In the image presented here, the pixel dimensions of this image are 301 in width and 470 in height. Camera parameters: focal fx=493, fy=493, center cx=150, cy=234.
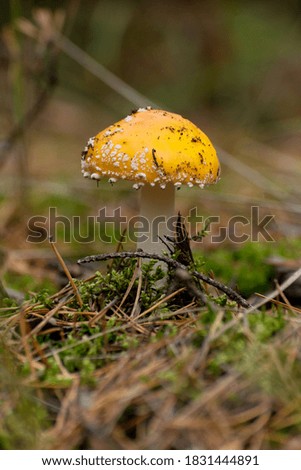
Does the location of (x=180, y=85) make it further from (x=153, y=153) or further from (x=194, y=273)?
(x=194, y=273)

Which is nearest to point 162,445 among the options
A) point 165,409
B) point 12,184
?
point 165,409

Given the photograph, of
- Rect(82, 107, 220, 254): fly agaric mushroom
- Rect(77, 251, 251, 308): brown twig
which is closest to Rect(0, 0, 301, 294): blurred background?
Rect(82, 107, 220, 254): fly agaric mushroom

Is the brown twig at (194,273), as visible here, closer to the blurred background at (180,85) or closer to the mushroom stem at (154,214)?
the mushroom stem at (154,214)

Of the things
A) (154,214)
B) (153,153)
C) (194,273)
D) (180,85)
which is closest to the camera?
(194,273)

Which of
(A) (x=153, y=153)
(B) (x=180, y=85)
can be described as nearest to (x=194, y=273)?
(A) (x=153, y=153)

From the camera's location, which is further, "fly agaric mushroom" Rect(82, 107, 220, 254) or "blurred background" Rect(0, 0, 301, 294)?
"blurred background" Rect(0, 0, 301, 294)

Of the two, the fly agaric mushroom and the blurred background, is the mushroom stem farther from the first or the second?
the blurred background

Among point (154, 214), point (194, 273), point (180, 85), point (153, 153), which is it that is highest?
→ point (180, 85)
